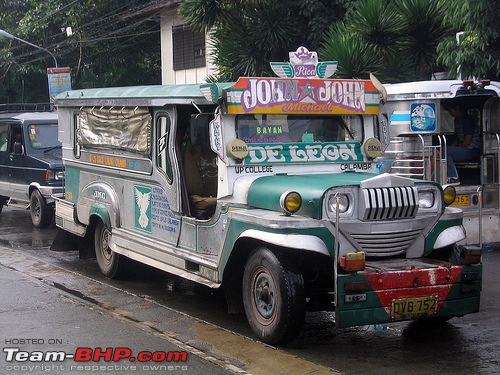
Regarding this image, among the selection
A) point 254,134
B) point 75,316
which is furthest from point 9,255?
point 254,134

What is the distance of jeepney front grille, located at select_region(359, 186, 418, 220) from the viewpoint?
276 inches

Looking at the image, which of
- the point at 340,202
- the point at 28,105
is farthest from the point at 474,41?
the point at 28,105

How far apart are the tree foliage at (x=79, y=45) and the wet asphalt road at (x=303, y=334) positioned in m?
18.9

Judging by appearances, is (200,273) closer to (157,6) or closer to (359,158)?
(359,158)

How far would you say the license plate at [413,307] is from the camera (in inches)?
267

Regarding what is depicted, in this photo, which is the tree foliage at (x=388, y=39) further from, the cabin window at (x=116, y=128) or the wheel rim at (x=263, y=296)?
the wheel rim at (x=263, y=296)

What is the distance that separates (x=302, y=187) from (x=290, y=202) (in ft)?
1.14

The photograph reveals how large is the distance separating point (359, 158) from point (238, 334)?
2.28m

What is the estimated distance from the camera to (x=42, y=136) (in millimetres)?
16359

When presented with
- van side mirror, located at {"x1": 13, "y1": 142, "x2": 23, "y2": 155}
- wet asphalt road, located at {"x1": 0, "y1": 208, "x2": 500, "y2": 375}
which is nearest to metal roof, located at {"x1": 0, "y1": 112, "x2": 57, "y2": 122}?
van side mirror, located at {"x1": 13, "y1": 142, "x2": 23, "y2": 155}

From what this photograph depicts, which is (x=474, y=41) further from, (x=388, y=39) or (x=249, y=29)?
(x=249, y=29)

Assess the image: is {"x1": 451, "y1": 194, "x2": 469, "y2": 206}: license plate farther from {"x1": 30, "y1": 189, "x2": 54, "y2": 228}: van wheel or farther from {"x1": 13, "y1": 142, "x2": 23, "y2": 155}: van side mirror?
{"x1": 13, "y1": 142, "x2": 23, "y2": 155}: van side mirror

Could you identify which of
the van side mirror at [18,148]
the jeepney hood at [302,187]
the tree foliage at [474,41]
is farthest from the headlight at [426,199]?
the van side mirror at [18,148]

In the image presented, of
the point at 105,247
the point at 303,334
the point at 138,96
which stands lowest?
the point at 303,334
